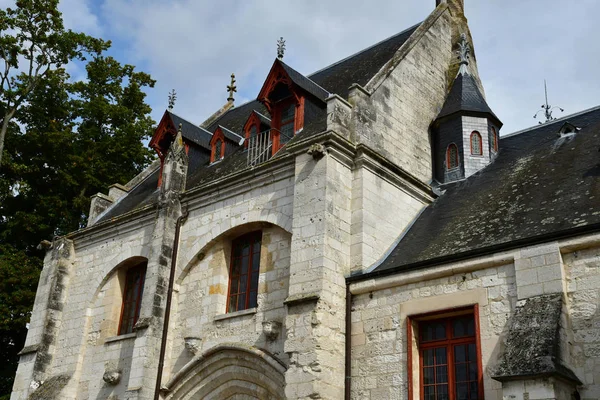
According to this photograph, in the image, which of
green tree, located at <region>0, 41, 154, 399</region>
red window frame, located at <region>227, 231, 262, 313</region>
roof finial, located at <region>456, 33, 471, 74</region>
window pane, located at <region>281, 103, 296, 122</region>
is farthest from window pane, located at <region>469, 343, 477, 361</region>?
green tree, located at <region>0, 41, 154, 399</region>

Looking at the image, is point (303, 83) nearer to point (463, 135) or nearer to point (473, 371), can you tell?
point (463, 135)

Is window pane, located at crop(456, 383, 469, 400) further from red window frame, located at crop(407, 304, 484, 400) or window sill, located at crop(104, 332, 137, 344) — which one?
window sill, located at crop(104, 332, 137, 344)

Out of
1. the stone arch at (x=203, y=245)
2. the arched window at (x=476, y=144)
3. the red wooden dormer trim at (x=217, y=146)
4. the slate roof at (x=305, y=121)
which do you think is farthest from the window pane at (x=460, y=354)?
the red wooden dormer trim at (x=217, y=146)

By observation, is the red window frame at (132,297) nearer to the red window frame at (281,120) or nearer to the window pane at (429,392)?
the red window frame at (281,120)

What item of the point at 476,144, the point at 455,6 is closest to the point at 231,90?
the point at 455,6

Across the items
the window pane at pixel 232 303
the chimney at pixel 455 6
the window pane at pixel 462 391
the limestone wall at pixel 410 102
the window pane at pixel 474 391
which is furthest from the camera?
the chimney at pixel 455 6

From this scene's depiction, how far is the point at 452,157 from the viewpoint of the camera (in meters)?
15.4

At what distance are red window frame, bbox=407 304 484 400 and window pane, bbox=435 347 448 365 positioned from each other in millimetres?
36

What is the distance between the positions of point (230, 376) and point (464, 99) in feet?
26.4

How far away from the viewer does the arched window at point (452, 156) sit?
50.2ft

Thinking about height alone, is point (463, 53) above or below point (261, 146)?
above

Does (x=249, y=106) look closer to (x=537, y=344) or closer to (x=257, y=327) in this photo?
(x=257, y=327)

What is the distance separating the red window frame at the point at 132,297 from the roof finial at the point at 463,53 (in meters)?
8.81

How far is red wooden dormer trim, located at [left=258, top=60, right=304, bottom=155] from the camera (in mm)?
14922
